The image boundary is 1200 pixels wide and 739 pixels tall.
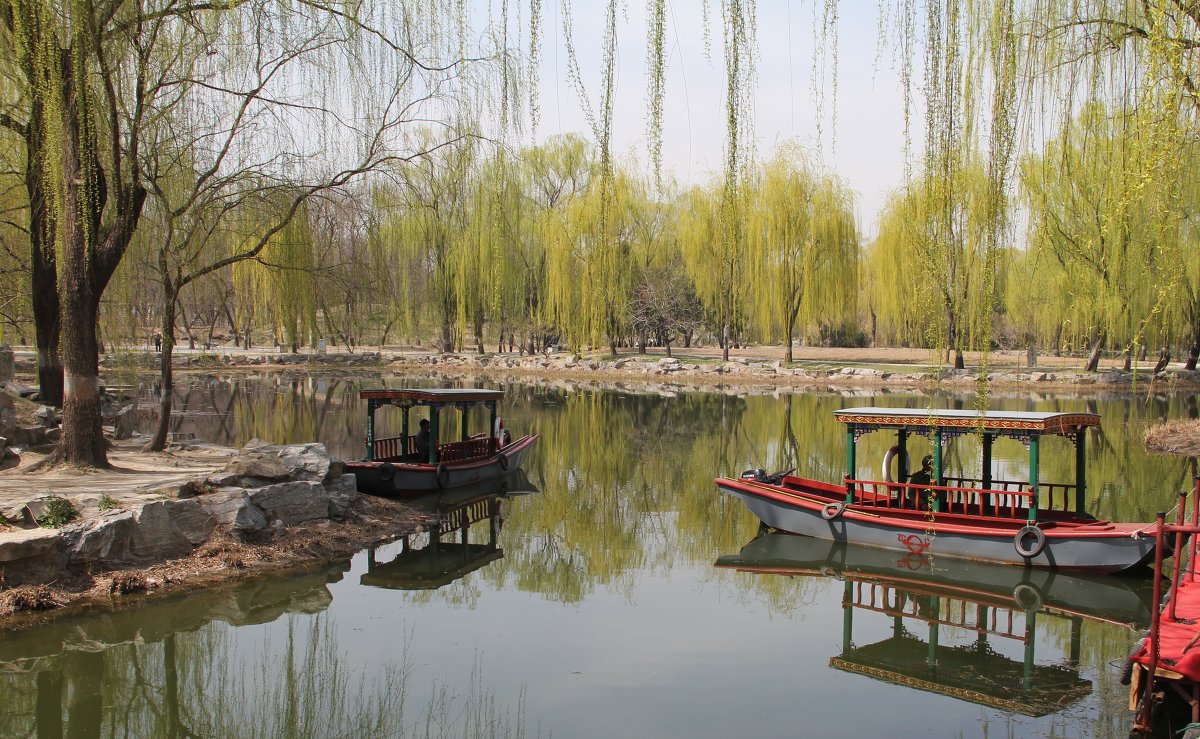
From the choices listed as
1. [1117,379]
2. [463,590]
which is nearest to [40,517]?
[463,590]

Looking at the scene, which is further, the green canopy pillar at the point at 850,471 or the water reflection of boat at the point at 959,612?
the green canopy pillar at the point at 850,471

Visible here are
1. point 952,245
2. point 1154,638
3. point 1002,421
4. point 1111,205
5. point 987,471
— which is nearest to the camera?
point 1154,638

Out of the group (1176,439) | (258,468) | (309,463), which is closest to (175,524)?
Result: (258,468)

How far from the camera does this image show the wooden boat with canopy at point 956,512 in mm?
10047

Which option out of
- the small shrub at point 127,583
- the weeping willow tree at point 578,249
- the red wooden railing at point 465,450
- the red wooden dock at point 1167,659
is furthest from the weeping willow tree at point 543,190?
the red wooden dock at point 1167,659

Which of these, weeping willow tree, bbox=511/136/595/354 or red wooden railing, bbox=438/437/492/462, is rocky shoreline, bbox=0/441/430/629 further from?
weeping willow tree, bbox=511/136/595/354

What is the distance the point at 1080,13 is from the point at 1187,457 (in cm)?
1391

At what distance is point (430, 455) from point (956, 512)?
8.04 metres

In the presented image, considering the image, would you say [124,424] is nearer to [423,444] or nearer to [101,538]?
[423,444]

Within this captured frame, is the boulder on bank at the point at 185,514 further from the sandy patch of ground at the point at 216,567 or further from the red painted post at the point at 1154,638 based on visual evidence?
the red painted post at the point at 1154,638

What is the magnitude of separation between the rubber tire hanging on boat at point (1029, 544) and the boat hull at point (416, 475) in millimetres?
8525

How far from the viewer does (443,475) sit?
14.7m

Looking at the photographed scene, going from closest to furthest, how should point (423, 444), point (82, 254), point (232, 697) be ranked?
1. point (232, 697)
2. point (82, 254)
3. point (423, 444)

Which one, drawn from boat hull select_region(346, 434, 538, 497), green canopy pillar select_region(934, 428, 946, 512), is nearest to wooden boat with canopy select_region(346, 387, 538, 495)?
boat hull select_region(346, 434, 538, 497)
